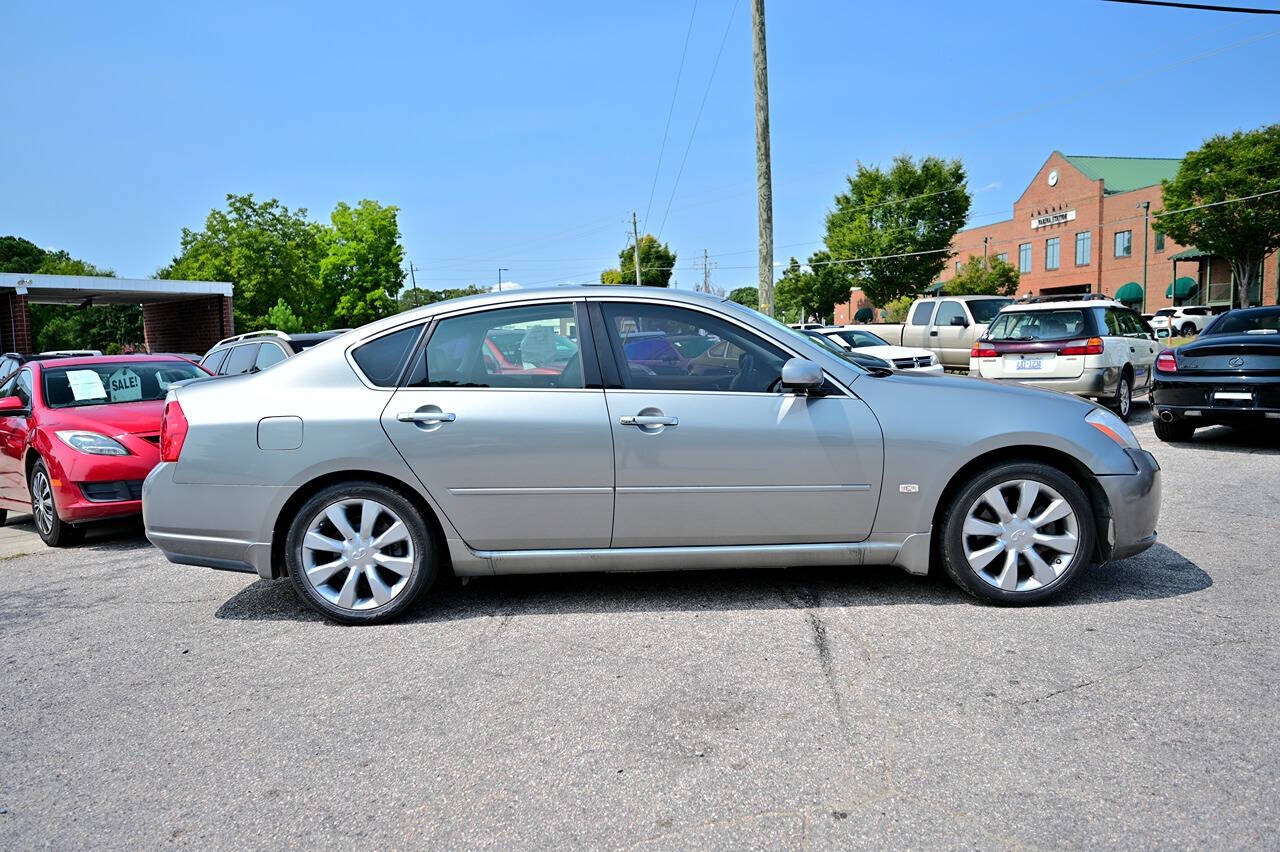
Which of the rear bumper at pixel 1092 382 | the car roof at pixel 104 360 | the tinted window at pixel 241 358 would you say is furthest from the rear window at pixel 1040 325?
the car roof at pixel 104 360

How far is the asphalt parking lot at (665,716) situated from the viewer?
2.61 m

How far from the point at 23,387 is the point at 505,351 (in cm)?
585

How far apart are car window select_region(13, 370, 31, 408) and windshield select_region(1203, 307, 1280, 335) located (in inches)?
466

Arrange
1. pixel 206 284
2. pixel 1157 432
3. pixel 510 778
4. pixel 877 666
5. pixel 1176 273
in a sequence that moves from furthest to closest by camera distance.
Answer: pixel 1176 273
pixel 206 284
pixel 1157 432
pixel 877 666
pixel 510 778

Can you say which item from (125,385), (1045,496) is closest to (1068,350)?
(1045,496)

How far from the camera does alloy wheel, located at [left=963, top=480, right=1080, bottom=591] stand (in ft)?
14.3

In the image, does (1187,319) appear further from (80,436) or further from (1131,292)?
(80,436)

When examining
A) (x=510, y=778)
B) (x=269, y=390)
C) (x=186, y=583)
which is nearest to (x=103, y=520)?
(x=186, y=583)

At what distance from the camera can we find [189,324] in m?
31.1

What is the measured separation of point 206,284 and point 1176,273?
52.8 metres

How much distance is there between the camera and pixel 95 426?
693 cm

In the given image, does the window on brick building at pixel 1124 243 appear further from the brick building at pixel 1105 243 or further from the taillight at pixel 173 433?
the taillight at pixel 173 433

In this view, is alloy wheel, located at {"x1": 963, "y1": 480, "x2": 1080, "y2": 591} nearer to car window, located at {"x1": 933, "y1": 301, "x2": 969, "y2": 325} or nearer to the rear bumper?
the rear bumper

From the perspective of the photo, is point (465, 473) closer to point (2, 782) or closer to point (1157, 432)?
point (2, 782)
